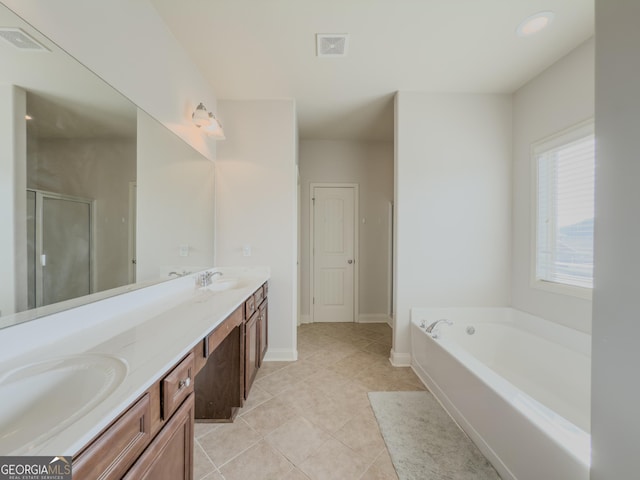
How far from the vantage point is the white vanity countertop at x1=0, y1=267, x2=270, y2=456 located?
0.52 meters

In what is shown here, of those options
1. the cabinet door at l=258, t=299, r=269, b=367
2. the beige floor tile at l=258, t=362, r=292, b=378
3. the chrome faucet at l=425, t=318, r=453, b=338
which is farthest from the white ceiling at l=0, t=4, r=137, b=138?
the chrome faucet at l=425, t=318, r=453, b=338

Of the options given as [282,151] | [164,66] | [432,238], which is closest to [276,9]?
[164,66]

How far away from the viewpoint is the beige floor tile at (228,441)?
1379 millimetres

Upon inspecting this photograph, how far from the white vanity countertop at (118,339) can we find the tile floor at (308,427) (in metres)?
0.84

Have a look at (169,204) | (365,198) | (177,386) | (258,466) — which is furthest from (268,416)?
(365,198)

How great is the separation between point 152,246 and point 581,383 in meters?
3.03

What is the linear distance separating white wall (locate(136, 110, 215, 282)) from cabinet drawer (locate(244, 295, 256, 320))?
581mm

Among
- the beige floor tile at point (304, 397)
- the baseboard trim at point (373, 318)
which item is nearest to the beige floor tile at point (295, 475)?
the beige floor tile at point (304, 397)

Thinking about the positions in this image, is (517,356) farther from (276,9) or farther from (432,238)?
(276,9)

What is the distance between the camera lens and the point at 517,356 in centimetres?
214

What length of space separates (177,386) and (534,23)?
9.39 feet

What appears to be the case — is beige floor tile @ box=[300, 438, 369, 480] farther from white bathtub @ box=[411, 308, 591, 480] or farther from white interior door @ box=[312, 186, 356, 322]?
white interior door @ box=[312, 186, 356, 322]

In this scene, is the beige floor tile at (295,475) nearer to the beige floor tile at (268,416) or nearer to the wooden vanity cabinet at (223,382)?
the beige floor tile at (268,416)

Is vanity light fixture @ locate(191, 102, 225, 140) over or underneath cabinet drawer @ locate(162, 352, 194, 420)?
over
